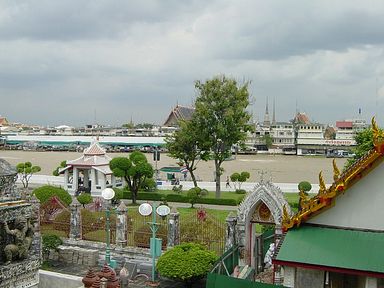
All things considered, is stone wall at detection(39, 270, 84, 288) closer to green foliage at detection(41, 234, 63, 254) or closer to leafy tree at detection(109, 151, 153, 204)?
green foliage at detection(41, 234, 63, 254)

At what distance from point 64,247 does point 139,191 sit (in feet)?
57.0

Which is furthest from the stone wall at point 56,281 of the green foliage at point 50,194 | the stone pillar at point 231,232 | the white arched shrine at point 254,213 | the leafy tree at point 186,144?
the leafy tree at point 186,144

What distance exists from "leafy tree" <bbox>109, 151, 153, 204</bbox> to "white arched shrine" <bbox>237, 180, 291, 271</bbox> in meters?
17.6

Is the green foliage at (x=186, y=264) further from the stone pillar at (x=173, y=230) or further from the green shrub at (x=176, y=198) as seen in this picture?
the green shrub at (x=176, y=198)

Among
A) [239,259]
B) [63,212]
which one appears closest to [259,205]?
[239,259]

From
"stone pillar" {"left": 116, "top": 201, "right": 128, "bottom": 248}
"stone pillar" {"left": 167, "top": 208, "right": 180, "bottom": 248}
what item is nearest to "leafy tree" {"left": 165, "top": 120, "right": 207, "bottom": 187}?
"stone pillar" {"left": 116, "top": 201, "right": 128, "bottom": 248}

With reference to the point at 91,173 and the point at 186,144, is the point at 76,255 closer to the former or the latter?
the point at 91,173

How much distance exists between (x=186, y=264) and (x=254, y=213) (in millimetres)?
2635

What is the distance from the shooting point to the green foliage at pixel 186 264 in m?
13.6

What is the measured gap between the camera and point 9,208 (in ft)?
34.3

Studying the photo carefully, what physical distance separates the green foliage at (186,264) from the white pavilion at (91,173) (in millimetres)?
20426

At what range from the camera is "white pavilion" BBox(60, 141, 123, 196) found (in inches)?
1346

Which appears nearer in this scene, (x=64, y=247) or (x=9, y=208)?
(x=9, y=208)

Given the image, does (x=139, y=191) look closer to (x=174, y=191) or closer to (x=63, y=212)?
(x=174, y=191)
